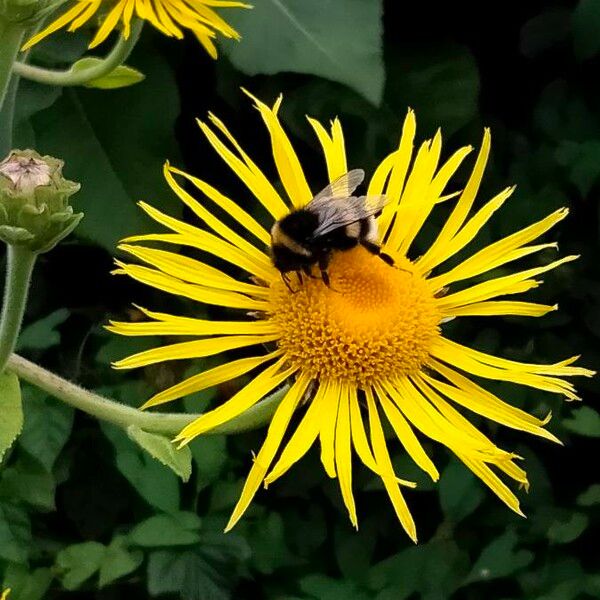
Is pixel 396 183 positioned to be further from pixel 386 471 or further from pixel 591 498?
pixel 591 498

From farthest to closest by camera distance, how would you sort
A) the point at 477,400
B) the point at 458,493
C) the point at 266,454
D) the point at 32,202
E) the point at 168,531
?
the point at 458,493, the point at 168,531, the point at 477,400, the point at 266,454, the point at 32,202

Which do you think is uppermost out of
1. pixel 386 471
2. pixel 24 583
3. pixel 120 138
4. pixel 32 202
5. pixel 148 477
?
pixel 32 202

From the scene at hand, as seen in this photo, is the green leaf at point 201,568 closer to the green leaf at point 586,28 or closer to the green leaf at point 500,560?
the green leaf at point 500,560

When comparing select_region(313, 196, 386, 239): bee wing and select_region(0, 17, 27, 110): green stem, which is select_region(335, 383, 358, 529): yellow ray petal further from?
select_region(0, 17, 27, 110): green stem

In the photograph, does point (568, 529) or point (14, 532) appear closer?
point (14, 532)

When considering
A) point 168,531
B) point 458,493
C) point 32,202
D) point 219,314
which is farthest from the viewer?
point 219,314

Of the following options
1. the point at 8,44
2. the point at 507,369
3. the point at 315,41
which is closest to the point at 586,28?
the point at 315,41

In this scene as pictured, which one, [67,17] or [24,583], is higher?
[67,17]

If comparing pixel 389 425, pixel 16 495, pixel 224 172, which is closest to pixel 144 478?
pixel 16 495
